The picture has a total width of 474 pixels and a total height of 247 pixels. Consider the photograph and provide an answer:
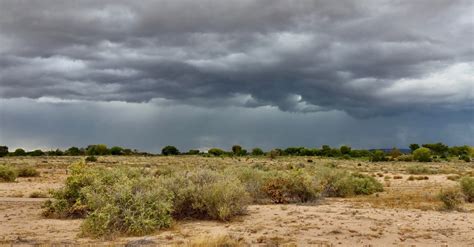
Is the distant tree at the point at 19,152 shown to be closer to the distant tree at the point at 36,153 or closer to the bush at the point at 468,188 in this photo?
the distant tree at the point at 36,153

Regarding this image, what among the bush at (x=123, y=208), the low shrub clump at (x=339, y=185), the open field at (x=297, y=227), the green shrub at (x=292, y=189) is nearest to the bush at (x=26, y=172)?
the open field at (x=297, y=227)

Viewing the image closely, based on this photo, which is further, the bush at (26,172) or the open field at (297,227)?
the bush at (26,172)

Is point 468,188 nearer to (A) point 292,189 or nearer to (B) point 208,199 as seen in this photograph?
(A) point 292,189

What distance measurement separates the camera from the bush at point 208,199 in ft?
60.6

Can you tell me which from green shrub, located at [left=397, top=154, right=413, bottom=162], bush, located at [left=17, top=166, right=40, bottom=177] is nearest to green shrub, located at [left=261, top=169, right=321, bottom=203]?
bush, located at [left=17, top=166, right=40, bottom=177]

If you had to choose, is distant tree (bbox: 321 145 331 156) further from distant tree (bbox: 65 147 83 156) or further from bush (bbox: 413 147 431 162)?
distant tree (bbox: 65 147 83 156)

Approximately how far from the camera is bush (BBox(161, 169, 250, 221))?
18.5m

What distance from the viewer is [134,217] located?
1625cm

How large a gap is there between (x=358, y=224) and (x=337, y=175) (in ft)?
40.6

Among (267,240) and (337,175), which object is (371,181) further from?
(267,240)

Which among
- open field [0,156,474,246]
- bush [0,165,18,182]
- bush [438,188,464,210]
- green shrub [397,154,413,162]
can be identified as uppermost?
green shrub [397,154,413,162]

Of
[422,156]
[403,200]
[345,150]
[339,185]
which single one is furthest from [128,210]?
[345,150]

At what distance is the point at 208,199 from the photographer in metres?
18.7

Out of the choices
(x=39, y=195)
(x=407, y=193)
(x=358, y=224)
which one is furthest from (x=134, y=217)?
(x=407, y=193)
